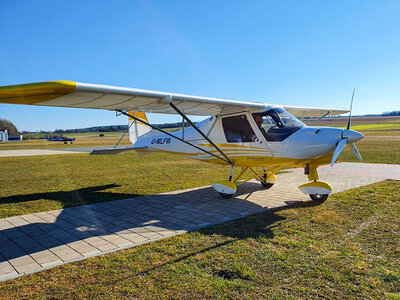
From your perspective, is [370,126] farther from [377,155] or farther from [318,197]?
[318,197]

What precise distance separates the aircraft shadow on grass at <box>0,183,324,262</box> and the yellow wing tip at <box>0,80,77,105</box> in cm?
242

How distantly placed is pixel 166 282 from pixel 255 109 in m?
5.30

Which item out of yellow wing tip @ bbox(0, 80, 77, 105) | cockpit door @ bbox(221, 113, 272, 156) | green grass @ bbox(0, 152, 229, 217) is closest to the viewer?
yellow wing tip @ bbox(0, 80, 77, 105)

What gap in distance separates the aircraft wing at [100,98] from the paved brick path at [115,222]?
7.92 ft

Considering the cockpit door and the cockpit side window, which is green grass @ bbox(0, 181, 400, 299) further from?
the cockpit side window

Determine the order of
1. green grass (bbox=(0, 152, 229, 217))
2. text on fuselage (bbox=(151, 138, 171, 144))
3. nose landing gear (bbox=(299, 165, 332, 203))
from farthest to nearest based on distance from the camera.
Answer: text on fuselage (bbox=(151, 138, 171, 144))
green grass (bbox=(0, 152, 229, 217))
nose landing gear (bbox=(299, 165, 332, 203))

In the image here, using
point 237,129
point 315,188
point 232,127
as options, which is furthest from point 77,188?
point 315,188

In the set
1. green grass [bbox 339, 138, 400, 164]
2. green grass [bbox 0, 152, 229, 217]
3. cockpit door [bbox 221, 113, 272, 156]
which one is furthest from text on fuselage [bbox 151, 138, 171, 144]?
green grass [bbox 339, 138, 400, 164]

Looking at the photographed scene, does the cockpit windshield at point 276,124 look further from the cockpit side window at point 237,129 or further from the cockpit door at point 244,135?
the cockpit side window at point 237,129

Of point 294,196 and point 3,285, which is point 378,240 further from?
point 3,285

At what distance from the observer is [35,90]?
4.20 meters

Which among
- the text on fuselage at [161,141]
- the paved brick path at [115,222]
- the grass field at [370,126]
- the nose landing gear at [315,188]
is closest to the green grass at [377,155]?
the paved brick path at [115,222]

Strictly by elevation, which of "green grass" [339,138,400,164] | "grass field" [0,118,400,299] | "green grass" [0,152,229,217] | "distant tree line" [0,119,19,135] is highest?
"distant tree line" [0,119,19,135]

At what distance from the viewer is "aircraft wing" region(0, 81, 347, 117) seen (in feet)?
13.9
